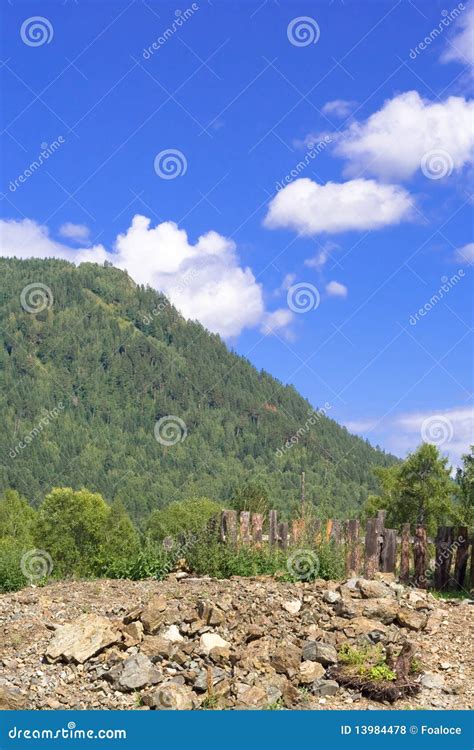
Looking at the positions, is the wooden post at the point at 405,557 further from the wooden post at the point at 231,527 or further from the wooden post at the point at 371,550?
the wooden post at the point at 231,527

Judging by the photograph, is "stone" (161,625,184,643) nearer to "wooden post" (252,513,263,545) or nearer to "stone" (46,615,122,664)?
"stone" (46,615,122,664)

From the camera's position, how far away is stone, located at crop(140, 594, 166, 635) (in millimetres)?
9969

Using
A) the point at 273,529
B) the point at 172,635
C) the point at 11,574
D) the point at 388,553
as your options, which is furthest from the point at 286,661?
the point at 11,574

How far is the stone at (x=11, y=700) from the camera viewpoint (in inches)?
338

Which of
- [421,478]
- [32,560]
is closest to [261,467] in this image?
[421,478]

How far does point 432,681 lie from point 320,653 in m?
1.36

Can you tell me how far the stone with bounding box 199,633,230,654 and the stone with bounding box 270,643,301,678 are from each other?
623 millimetres

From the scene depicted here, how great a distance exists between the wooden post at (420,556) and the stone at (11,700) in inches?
312

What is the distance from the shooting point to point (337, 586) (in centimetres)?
1147

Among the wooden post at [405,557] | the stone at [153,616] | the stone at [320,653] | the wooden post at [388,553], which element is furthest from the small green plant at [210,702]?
the wooden post at [405,557]

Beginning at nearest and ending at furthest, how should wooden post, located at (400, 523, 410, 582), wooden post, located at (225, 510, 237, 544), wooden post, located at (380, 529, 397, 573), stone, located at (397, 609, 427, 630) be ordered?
stone, located at (397, 609, 427, 630), wooden post, located at (225, 510, 237, 544), wooden post, located at (380, 529, 397, 573), wooden post, located at (400, 523, 410, 582)

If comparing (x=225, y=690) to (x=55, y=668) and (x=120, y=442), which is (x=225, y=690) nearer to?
(x=55, y=668)

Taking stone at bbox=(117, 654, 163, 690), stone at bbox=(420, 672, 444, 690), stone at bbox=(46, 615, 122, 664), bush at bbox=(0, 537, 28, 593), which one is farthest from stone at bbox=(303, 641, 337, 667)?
bush at bbox=(0, 537, 28, 593)

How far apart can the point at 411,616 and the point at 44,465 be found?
160 m
